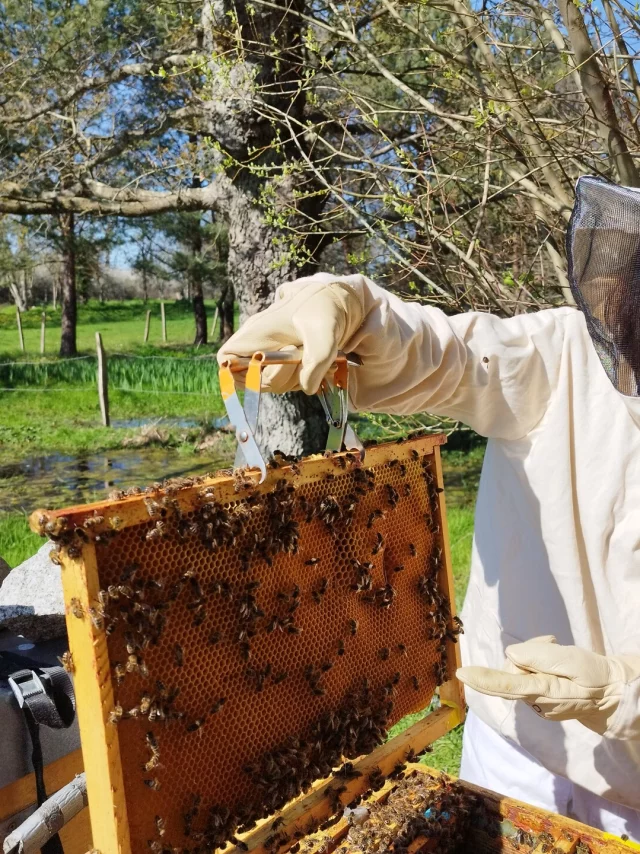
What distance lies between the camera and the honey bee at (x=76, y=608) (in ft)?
4.47

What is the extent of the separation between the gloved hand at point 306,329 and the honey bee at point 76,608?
658 millimetres

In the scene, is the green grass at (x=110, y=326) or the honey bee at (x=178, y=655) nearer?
the honey bee at (x=178, y=655)

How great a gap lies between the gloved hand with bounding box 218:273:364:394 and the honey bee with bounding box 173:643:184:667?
655mm

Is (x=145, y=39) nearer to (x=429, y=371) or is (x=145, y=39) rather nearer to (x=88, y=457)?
(x=88, y=457)

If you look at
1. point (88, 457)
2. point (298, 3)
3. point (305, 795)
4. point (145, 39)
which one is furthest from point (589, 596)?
point (145, 39)

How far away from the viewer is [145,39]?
10406mm

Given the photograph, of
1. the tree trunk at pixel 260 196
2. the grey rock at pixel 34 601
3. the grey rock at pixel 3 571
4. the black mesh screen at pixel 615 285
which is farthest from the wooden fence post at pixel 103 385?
the black mesh screen at pixel 615 285

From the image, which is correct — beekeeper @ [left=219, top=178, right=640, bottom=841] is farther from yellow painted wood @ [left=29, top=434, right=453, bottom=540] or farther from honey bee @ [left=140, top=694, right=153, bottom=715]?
honey bee @ [left=140, top=694, right=153, bottom=715]

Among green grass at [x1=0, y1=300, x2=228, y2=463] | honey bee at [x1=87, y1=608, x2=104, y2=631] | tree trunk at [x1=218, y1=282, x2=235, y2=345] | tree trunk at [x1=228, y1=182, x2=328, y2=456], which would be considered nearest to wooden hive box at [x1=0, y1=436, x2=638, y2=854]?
honey bee at [x1=87, y1=608, x2=104, y2=631]

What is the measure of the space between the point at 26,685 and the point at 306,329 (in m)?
1.27

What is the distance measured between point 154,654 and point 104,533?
311mm

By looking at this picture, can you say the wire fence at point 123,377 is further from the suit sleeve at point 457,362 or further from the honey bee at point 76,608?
the honey bee at point 76,608

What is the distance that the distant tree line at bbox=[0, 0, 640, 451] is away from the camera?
397cm

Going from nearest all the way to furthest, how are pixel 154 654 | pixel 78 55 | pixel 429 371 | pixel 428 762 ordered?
1. pixel 154 654
2. pixel 429 371
3. pixel 428 762
4. pixel 78 55
